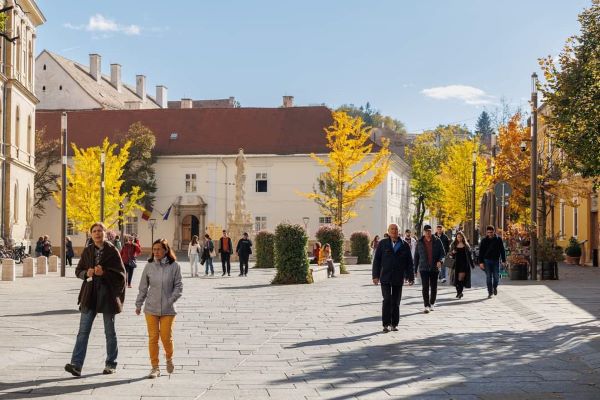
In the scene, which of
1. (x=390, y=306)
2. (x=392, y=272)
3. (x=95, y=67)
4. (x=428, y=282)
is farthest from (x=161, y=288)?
(x=95, y=67)

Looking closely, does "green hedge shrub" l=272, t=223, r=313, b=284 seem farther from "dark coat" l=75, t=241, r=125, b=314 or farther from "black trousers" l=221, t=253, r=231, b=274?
"dark coat" l=75, t=241, r=125, b=314

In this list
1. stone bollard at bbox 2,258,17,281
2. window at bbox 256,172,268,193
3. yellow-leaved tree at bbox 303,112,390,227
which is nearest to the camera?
stone bollard at bbox 2,258,17,281

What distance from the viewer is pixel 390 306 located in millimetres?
14039

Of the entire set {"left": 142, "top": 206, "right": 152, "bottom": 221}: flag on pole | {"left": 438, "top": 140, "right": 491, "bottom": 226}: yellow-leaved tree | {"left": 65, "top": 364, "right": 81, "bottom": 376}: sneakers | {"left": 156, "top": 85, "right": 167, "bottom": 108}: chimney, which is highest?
{"left": 156, "top": 85, "right": 167, "bottom": 108}: chimney

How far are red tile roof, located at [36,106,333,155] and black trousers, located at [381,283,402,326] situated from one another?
49981 mm

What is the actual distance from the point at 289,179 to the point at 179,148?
348 inches

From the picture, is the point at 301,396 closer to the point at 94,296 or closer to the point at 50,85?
the point at 94,296

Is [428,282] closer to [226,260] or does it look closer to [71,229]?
[226,260]

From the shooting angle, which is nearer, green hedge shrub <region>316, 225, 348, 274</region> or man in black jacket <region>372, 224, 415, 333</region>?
man in black jacket <region>372, 224, 415, 333</region>

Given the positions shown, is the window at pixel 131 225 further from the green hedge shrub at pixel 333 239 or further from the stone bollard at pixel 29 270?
the stone bollard at pixel 29 270

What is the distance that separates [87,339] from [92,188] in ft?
168

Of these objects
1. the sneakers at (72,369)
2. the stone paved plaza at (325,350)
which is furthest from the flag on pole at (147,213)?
the sneakers at (72,369)

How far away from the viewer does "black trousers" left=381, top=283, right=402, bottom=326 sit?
1391cm

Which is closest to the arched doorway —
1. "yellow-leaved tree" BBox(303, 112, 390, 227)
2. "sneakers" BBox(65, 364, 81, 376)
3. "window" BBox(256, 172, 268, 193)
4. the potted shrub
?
"window" BBox(256, 172, 268, 193)
